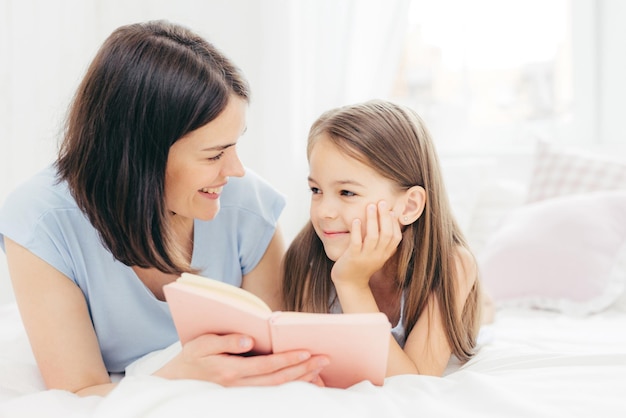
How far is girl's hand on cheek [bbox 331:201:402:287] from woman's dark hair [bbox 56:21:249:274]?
337 millimetres

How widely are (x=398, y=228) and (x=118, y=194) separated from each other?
546 millimetres

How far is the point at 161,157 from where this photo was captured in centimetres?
129

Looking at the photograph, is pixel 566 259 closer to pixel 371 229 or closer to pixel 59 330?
pixel 371 229

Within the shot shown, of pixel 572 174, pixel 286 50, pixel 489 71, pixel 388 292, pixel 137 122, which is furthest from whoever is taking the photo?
pixel 489 71

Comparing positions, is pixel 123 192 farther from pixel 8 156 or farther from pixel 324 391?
pixel 8 156

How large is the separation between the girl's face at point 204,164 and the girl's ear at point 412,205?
35 cm

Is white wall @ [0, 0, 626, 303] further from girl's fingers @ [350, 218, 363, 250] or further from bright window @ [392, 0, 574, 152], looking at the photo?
girl's fingers @ [350, 218, 363, 250]

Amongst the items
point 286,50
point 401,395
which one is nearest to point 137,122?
point 401,395

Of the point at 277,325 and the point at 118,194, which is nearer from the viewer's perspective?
the point at 277,325

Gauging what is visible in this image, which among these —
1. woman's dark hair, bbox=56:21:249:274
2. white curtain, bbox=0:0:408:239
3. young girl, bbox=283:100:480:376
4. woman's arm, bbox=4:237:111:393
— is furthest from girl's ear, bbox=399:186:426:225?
white curtain, bbox=0:0:408:239

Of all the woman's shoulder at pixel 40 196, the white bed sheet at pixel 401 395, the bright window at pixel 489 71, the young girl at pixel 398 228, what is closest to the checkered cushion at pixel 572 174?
the bright window at pixel 489 71

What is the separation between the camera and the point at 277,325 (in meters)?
1.04

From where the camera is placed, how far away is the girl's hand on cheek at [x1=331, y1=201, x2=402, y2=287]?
1.35m

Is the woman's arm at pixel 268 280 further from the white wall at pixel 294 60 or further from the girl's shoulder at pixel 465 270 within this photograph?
the white wall at pixel 294 60
